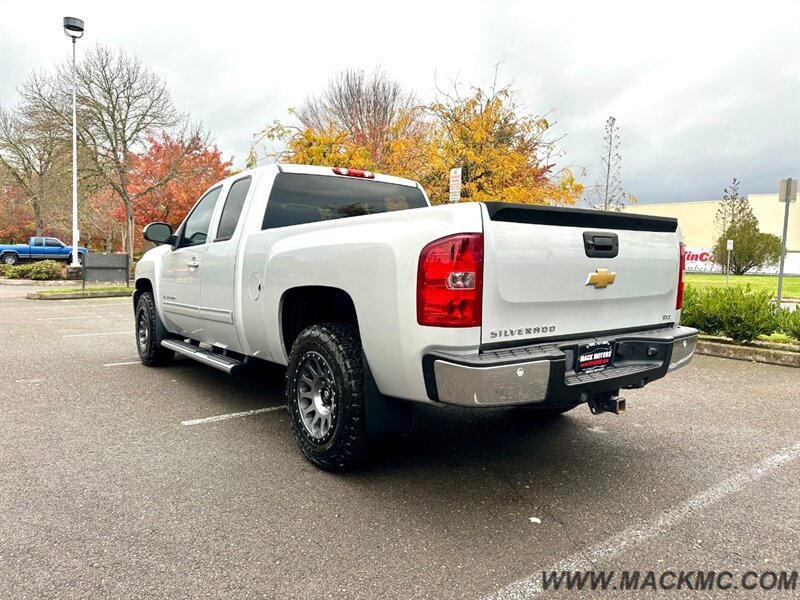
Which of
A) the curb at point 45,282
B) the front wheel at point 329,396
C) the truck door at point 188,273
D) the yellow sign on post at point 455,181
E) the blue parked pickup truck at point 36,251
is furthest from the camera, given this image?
the blue parked pickup truck at point 36,251

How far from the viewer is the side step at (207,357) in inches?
168

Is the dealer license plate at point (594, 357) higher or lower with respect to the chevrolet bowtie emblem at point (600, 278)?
lower

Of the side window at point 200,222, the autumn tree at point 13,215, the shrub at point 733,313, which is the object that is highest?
the autumn tree at point 13,215

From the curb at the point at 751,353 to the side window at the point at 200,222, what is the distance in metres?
6.48

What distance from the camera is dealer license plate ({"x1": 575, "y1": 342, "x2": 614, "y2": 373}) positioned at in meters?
2.96

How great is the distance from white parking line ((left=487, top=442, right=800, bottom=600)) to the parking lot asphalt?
0.4 inches

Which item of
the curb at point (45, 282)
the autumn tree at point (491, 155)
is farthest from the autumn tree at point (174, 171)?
the autumn tree at point (491, 155)

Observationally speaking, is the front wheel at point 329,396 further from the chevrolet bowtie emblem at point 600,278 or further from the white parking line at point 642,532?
the chevrolet bowtie emblem at point 600,278

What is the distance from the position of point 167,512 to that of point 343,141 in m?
13.0

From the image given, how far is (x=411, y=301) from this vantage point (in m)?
2.70

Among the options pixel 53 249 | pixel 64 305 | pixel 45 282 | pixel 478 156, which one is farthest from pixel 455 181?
pixel 53 249

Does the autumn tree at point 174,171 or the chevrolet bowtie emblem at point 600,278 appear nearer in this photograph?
the chevrolet bowtie emblem at point 600,278

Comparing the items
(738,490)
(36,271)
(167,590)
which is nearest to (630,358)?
(738,490)

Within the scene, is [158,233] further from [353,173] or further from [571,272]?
→ [571,272]
